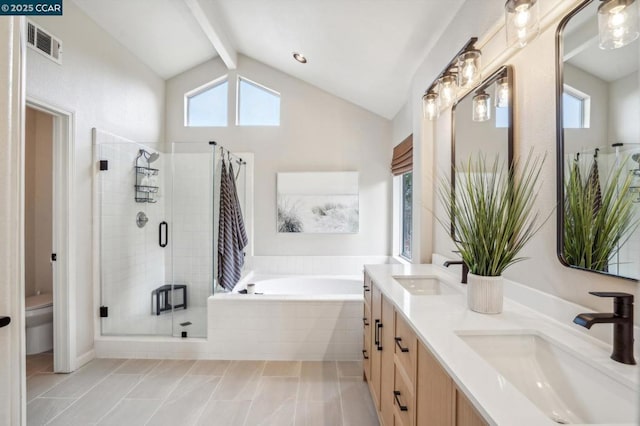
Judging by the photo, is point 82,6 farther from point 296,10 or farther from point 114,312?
point 114,312

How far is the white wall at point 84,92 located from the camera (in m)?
2.24

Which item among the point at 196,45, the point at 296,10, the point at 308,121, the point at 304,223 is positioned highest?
the point at 196,45

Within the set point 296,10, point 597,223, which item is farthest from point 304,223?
point 597,223

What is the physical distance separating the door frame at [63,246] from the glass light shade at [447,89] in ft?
9.22

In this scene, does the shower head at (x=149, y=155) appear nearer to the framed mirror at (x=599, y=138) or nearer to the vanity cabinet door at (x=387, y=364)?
the vanity cabinet door at (x=387, y=364)

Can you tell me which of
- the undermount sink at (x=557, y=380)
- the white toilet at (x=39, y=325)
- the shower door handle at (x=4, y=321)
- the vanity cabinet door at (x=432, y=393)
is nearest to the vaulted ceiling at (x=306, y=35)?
the undermount sink at (x=557, y=380)

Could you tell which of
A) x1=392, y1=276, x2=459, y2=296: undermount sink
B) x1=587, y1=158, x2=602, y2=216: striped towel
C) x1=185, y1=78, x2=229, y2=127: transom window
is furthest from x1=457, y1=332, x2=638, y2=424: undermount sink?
x1=185, y1=78, x2=229, y2=127: transom window

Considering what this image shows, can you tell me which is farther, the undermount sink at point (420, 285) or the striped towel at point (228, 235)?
the striped towel at point (228, 235)

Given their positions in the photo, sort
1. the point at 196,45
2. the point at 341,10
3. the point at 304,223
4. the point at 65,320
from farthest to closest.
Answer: the point at 304,223 < the point at 196,45 < the point at 65,320 < the point at 341,10

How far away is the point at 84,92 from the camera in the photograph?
256 centimetres

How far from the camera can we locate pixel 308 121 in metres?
4.01

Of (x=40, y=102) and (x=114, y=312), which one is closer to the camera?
(x=40, y=102)

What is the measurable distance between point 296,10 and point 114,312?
A: 3146 mm

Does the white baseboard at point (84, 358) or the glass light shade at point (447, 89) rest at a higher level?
the glass light shade at point (447, 89)
